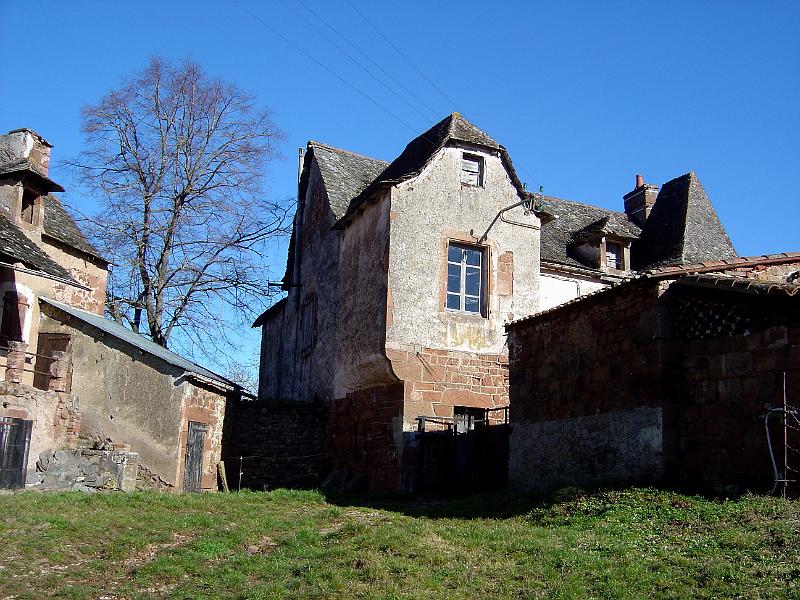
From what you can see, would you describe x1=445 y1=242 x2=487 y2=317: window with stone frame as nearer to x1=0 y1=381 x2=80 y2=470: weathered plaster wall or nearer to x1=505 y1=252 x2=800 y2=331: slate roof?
x1=505 y1=252 x2=800 y2=331: slate roof

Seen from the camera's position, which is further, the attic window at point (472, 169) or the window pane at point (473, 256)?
the attic window at point (472, 169)

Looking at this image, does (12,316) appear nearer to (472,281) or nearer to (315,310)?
(315,310)

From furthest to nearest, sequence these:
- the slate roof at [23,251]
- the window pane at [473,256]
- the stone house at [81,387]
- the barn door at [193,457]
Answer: the window pane at [473,256] → the barn door at [193,457] → the slate roof at [23,251] → the stone house at [81,387]

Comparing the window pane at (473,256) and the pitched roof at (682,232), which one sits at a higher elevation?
the pitched roof at (682,232)

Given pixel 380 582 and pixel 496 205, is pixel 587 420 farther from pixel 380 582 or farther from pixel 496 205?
pixel 496 205

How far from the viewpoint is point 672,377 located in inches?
462

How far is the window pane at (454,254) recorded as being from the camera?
776 inches

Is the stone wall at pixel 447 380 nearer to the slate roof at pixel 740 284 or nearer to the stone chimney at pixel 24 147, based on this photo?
the slate roof at pixel 740 284

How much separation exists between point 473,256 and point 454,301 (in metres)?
1.40

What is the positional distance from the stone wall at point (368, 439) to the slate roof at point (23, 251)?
7254mm

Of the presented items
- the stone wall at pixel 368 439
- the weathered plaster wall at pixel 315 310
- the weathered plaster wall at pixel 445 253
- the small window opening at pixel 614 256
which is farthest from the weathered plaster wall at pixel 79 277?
the small window opening at pixel 614 256

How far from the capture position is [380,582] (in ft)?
29.1

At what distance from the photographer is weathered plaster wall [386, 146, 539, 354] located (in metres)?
18.8

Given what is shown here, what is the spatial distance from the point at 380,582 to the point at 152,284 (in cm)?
1972
